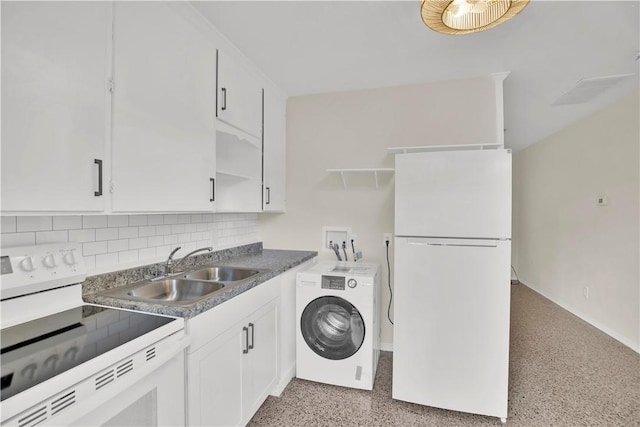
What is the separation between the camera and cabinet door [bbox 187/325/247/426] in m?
1.35

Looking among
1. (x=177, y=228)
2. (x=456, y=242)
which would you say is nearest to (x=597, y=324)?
(x=456, y=242)

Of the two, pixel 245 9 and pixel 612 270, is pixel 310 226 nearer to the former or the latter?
pixel 245 9

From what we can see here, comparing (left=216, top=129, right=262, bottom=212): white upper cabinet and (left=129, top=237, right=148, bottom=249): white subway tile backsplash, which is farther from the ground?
(left=216, top=129, right=262, bottom=212): white upper cabinet

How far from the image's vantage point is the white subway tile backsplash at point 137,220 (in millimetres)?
1804

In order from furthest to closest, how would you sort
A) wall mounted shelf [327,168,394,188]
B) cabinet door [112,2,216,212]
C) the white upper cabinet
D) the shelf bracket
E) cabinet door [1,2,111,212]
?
the shelf bracket, wall mounted shelf [327,168,394,188], the white upper cabinet, cabinet door [112,2,216,212], cabinet door [1,2,111,212]

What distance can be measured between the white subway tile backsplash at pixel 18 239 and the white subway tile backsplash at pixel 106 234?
0.94 feet

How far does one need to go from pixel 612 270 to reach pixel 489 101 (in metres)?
2.37

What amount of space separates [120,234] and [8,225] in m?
0.51

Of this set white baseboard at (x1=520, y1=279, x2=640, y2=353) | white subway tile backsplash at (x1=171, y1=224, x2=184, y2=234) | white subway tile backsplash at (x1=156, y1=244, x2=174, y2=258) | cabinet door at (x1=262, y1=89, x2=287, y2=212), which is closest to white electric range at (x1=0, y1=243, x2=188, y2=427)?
white subway tile backsplash at (x1=156, y1=244, x2=174, y2=258)

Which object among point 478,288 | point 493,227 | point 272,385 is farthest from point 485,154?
point 272,385

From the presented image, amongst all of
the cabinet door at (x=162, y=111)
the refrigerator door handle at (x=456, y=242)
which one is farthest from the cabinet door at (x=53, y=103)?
the refrigerator door handle at (x=456, y=242)

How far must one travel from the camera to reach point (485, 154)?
1.92 m

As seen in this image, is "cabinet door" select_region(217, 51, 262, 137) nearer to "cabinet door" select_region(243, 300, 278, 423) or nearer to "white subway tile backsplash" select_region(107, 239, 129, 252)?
"white subway tile backsplash" select_region(107, 239, 129, 252)

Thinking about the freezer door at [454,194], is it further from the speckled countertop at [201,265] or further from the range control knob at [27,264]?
the range control knob at [27,264]
